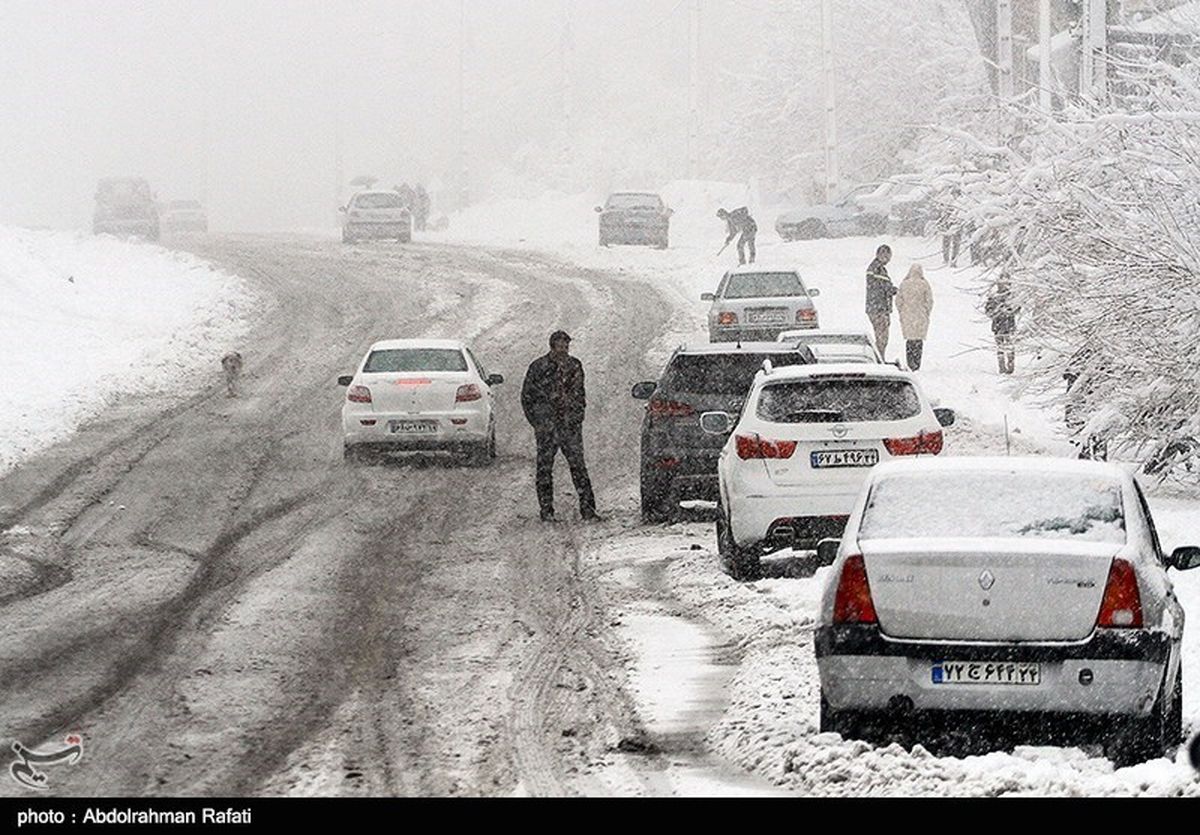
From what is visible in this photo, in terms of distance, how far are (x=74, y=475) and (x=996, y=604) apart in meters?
15.5

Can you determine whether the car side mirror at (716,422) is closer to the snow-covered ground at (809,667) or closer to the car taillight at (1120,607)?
the snow-covered ground at (809,667)

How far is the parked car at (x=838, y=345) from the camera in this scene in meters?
23.4

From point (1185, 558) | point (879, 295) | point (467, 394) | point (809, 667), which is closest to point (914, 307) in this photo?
point (879, 295)

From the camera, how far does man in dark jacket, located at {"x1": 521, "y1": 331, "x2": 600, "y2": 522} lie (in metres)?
19.8

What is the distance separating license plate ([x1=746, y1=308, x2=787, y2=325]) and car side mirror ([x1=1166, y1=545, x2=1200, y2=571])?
2191 cm

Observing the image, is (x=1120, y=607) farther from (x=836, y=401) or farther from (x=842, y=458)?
(x=836, y=401)

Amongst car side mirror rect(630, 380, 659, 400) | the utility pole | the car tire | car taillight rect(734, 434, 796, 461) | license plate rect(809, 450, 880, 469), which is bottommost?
the car tire

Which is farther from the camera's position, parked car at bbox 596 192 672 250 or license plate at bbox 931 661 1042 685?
parked car at bbox 596 192 672 250

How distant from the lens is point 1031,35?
48.9 m

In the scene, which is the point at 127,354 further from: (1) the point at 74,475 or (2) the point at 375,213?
(2) the point at 375,213

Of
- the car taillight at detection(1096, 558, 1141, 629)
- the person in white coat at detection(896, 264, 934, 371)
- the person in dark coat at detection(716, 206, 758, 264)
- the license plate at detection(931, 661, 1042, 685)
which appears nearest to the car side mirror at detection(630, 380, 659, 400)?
the person in white coat at detection(896, 264, 934, 371)

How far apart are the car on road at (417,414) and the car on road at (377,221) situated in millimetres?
30169

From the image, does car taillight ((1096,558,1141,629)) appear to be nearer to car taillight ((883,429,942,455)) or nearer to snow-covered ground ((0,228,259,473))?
car taillight ((883,429,942,455))

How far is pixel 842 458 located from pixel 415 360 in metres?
10.3
